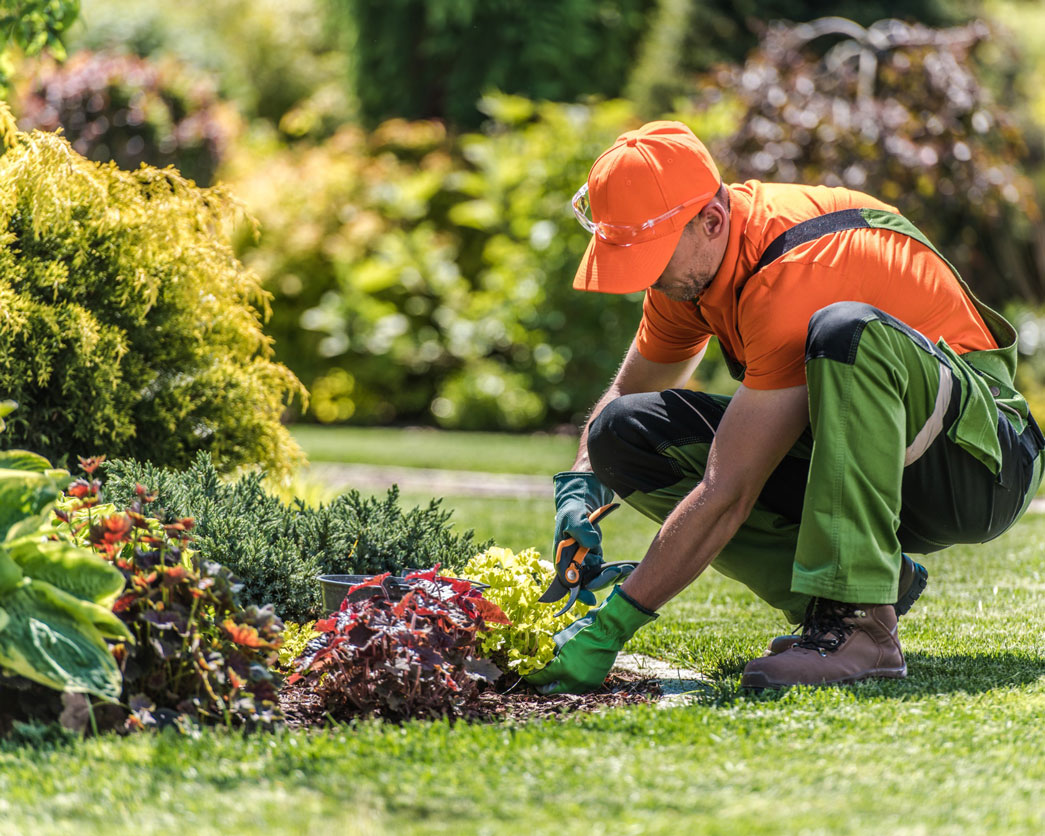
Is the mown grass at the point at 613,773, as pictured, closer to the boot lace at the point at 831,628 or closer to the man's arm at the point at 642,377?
the boot lace at the point at 831,628

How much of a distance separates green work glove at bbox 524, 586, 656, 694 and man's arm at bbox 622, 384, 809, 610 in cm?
4

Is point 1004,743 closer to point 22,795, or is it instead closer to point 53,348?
point 22,795

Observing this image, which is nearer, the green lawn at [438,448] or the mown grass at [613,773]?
the mown grass at [613,773]

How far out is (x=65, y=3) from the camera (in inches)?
175

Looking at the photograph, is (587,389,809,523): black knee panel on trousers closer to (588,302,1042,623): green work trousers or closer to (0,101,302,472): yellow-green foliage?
(588,302,1042,623): green work trousers

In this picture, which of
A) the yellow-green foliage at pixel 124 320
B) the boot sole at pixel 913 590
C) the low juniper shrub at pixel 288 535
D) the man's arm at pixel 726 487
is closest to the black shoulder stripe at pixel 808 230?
the man's arm at pixel 726 487

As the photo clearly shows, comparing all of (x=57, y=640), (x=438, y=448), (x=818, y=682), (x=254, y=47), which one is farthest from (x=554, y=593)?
(x=254, y=47)

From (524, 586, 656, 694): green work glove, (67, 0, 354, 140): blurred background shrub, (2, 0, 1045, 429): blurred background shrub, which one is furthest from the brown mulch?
(67, 0, 354, 140): blurred background shrub

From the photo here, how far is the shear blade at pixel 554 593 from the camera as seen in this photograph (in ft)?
9.64

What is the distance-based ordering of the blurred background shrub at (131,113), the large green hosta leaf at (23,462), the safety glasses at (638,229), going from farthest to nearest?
1. the blurred background shrub at (131,113)
2. the safety glasses at (638,229)
3. the large green hosta leaf at (23,462)

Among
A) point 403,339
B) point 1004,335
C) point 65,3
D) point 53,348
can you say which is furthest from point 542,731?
point 403,339

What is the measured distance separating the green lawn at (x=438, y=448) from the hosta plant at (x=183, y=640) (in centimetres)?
532

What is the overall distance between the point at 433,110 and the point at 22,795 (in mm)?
15188

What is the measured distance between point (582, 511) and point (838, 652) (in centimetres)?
72
